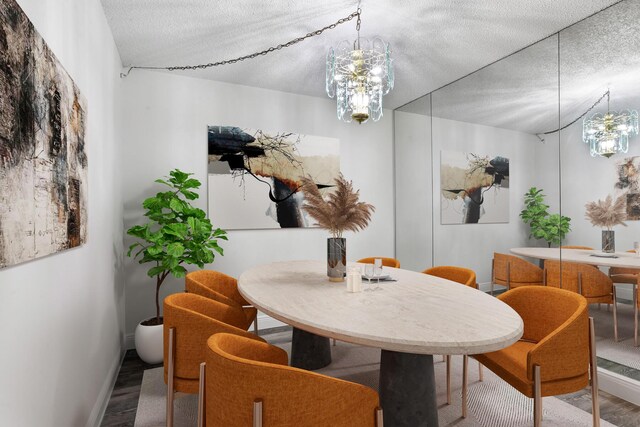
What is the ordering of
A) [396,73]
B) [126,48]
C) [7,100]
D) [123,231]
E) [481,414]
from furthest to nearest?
[396,73]
[123,231]
[126,48]
[481,414]
[7,100]

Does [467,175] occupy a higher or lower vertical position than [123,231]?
higher

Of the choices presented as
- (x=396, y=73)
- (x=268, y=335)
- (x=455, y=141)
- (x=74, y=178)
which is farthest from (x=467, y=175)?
(x=74, y=178)

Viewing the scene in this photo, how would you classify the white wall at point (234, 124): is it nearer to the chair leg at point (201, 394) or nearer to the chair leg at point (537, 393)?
the chair leg at point (201, 394)

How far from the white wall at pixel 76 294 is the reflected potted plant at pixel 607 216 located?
11.3 feet

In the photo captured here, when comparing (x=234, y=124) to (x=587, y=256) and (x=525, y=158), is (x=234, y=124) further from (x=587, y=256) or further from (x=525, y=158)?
(x=587, y=256)

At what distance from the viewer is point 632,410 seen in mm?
2246

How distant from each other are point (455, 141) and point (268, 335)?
3.03 metres

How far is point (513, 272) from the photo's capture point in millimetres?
3176

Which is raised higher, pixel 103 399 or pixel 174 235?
pixel 174 235

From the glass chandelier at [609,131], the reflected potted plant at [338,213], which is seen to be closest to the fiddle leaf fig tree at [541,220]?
the glass chandelier at [609,131]

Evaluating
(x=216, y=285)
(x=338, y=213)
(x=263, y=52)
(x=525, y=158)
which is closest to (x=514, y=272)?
(x=525, y=158)

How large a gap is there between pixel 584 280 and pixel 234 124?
3623 mm

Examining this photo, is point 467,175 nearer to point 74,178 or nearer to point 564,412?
point 564,412

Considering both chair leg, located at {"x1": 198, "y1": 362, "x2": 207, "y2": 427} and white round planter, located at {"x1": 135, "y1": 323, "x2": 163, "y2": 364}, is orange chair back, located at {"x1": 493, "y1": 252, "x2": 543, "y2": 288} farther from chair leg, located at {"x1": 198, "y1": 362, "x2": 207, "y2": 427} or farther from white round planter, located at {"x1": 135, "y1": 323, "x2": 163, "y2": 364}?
white round planter, located at {"x1": 135, "y1": 323, "x2": 163, "y2": 364}
